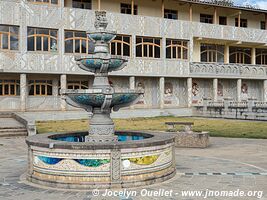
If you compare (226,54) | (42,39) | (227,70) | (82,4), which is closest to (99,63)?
(42,39)

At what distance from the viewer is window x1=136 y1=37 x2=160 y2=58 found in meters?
31.2

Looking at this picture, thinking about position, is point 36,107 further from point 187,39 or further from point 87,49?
point 187,39

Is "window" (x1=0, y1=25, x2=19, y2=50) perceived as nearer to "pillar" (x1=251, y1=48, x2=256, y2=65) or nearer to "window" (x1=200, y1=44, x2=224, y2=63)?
"window" (x1=200, y1=44, x2=224, y2=63)

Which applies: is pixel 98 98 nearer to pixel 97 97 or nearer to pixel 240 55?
pixel 97 97

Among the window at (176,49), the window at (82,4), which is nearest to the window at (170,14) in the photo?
the window at (176,49)

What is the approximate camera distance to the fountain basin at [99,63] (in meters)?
9.21

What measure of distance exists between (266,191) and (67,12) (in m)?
23.4

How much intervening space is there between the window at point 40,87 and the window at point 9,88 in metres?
1.05

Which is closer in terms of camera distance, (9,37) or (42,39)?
(9,37)

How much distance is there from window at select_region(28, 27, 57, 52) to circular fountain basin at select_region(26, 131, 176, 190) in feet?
65.5

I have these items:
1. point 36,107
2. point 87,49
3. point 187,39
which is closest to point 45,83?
point 36,107

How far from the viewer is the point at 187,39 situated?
33219 millimetres

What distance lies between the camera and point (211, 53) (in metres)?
37.7

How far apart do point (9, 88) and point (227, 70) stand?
65.5 ft
